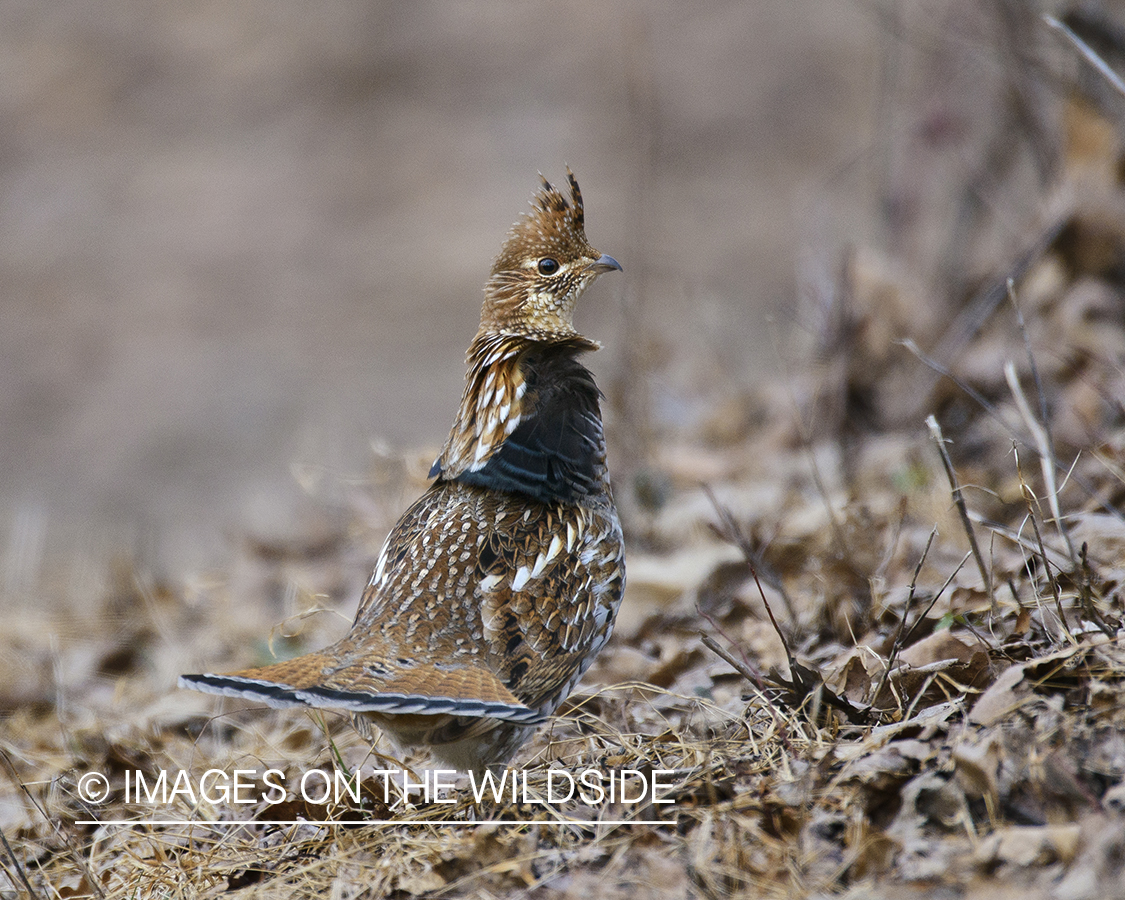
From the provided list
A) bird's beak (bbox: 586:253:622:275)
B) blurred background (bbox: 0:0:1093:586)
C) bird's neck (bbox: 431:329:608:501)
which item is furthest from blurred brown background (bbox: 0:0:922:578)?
bird's neck (bbox: 431:329:608:501)

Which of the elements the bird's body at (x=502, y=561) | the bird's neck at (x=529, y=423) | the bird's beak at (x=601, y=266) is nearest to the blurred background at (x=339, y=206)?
the bird's beak at (x=601, y=266)

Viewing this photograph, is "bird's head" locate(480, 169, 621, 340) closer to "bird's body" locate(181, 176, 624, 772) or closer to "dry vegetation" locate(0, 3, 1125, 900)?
"bird's body" locate(181, 176, 624, 772)

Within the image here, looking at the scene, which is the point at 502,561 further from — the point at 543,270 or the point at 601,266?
the point at 601,266

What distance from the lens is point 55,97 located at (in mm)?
22219

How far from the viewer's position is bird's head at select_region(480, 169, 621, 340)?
167 inches

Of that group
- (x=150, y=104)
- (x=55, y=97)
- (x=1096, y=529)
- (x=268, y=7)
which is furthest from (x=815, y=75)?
(x=1096, y=529)

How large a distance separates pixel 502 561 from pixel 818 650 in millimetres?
1384

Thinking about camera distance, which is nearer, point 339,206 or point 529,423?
point 529,423

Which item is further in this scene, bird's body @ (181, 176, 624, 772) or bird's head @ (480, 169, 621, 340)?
bird's head @ (480, 169, 621, 340)

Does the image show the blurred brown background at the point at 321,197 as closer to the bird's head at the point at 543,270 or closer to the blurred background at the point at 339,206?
the blurred background at the point at 339,206

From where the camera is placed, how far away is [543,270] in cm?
425

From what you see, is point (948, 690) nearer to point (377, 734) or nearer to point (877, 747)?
point (877, 747)

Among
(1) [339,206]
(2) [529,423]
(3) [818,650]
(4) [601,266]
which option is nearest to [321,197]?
(1) [339,206]

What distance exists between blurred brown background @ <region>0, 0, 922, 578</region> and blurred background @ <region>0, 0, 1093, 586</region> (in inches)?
2.4
